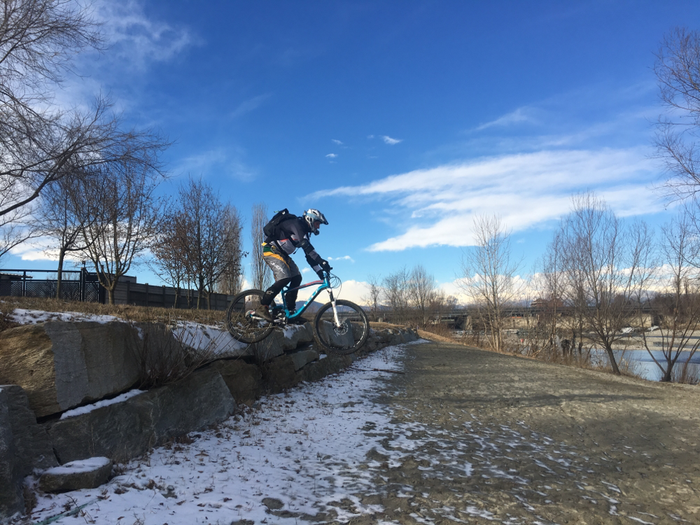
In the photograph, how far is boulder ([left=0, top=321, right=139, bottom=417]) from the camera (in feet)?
12.2

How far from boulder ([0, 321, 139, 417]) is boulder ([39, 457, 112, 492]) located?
1.81 feet

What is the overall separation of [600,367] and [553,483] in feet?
59.6

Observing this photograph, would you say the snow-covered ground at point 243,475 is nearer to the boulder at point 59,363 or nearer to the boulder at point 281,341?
the boulder at point 59,363

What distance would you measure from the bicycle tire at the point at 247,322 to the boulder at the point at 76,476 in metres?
3.40

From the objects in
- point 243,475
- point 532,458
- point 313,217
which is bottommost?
point 532,458

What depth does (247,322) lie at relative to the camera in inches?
284

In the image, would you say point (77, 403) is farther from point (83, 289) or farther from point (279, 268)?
point (83, 289)

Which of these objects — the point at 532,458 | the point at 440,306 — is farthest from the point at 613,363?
the point at 440,306

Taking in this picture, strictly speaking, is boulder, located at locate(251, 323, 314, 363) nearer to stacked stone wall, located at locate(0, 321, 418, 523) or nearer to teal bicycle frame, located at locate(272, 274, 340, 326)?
teal bicycle frame, located at locate(272, 274, 340, 326)

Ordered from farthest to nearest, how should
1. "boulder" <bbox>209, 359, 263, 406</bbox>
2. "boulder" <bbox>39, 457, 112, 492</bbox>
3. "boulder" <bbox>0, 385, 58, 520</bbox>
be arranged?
"boulder" <bbox>209, 359, 263, 406</bbox> → "boulder" <bbox>39, 457, 112, 492</bbox> → "boulder" <bbox>0, 385, 58, 520</bbox>

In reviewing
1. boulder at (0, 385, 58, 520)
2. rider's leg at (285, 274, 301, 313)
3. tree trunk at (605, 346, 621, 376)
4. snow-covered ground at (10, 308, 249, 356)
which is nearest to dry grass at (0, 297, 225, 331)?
snow-covered ground at (10, 308, 249, 356)

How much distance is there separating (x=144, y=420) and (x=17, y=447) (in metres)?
1.45

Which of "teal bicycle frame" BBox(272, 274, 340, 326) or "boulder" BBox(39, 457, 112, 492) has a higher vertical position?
"teal bicycle frame" BBox(272, 274, 340, 326)

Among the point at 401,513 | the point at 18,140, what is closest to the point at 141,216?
the point at 18,140
